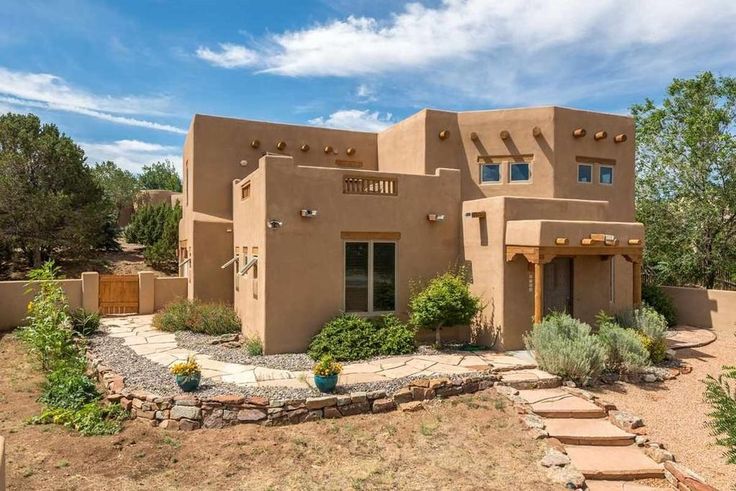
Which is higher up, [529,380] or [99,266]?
[99,266]

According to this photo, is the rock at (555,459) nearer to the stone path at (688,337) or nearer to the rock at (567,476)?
the rock at (567,476)

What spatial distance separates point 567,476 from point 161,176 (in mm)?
72000

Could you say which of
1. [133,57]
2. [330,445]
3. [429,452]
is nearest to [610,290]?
[429,452]

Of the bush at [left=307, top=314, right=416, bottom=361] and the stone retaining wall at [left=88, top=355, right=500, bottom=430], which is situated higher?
the bush at [left=307, top=314, right=416, bottom=361]

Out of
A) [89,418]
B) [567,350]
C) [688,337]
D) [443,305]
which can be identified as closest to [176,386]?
[89,418]

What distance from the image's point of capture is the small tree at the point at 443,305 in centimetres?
1248

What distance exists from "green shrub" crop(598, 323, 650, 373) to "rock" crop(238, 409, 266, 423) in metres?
8.60

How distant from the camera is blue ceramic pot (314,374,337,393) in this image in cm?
929

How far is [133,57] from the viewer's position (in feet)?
49.3

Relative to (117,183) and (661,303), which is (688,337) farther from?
(117,183)

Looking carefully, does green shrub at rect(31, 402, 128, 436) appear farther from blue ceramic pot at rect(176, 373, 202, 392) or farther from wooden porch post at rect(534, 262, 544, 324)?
wooden porch post at rect(534, 262, 544, 324)

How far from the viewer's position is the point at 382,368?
36.6 ft

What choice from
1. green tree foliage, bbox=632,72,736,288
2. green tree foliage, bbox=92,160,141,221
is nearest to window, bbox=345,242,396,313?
green tree foliage, bbox=632,72,736,288

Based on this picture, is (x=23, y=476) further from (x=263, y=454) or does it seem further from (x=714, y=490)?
(x=714, y=490)
